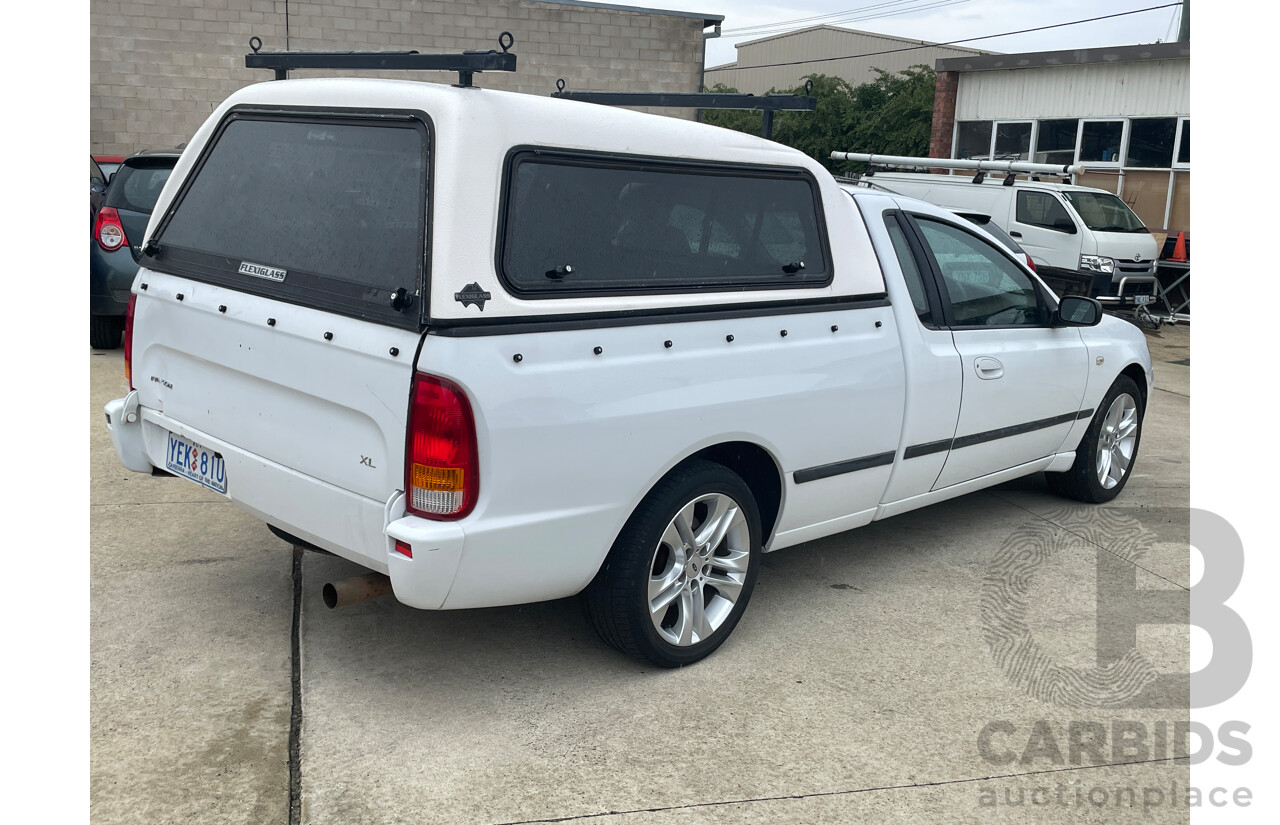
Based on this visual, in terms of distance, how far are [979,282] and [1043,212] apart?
37.2 ft

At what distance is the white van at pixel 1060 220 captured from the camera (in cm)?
1474

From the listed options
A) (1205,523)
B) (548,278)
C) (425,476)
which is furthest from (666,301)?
(1205,523)

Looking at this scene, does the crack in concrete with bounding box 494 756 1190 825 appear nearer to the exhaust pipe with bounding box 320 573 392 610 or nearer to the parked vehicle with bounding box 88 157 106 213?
the exhaust pipe with bounding box 320 573 392 610

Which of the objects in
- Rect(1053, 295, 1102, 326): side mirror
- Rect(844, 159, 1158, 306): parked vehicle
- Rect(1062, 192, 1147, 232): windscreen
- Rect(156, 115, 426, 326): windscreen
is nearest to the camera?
Rect(156, 115, 426, 326): windscreen

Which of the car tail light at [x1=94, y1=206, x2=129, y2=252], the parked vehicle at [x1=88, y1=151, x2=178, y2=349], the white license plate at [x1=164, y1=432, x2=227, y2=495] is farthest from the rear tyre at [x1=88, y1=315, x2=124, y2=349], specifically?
the white license plate at [x1=164, y1=432, x2=227, y2=495]

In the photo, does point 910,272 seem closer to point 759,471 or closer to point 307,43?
point 759,471

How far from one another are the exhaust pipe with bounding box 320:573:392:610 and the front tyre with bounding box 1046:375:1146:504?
390cm

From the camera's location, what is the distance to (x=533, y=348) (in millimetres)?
3072

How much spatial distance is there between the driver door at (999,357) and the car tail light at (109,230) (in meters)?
6.44

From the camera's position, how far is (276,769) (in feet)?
9.88

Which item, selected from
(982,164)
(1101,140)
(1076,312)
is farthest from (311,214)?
(1101,140)

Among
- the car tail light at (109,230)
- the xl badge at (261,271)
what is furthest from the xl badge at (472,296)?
the car tail light at (109,230)

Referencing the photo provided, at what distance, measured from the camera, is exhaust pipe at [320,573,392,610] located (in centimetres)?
333

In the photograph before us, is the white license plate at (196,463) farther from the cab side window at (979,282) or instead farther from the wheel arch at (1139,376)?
the wheel arch at (1139,376)
